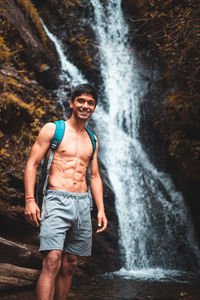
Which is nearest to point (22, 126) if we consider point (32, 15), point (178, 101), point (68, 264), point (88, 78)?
point (68, 264)

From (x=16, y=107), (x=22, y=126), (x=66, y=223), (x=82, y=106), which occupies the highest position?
(x=16, y=107)

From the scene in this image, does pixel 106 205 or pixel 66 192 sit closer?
pixel 66 192

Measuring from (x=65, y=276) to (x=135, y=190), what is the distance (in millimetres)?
4764

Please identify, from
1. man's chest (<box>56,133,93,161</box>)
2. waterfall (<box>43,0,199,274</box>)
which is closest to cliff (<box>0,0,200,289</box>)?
waterfall (<box>43,0,199,274</box>)

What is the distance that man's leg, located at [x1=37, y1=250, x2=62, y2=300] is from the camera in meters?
2.45

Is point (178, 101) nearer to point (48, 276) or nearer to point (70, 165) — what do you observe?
point (70, 165)

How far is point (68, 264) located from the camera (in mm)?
2922

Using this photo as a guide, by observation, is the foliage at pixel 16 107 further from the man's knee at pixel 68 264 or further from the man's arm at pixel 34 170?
the man's knee at pixel 68 264

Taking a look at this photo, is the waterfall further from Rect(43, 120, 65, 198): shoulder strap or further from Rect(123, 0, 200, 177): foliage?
Rect(43, 120, 65, 198): shoulder strap

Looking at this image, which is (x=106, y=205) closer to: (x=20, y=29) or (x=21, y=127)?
(x=21, y=127)

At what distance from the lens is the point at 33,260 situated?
454cm

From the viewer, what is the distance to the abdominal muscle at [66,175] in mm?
2938

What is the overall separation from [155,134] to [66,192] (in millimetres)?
7204

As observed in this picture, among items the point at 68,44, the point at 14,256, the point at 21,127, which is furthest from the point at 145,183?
the point at 68,44
